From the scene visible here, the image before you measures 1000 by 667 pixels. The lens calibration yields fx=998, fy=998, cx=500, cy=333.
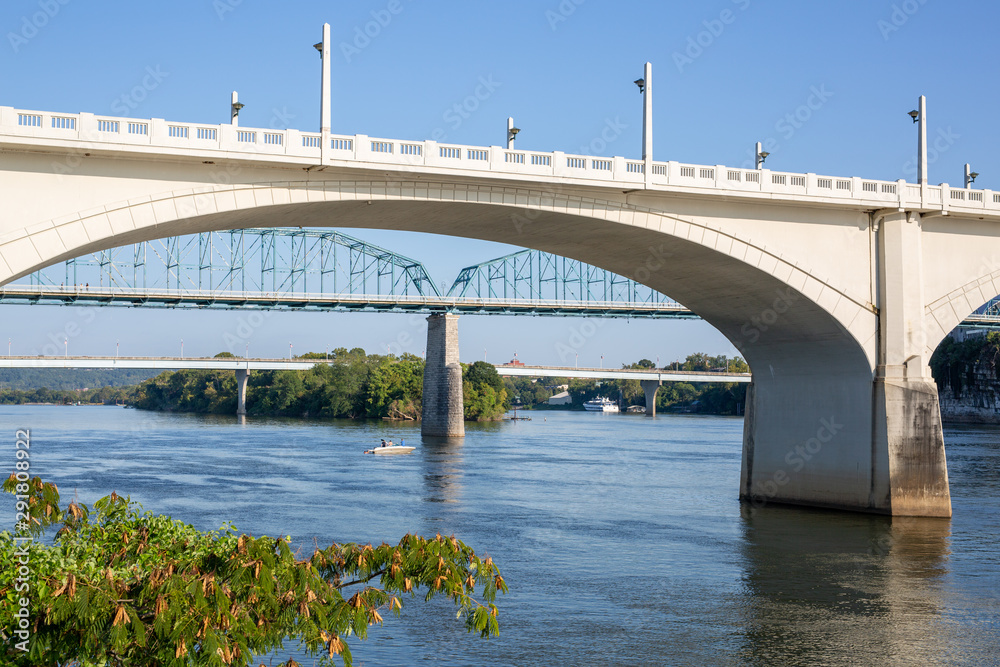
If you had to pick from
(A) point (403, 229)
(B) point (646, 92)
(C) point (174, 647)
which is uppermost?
(B) point (646, 92)

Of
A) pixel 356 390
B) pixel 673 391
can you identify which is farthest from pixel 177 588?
pixel 673 391

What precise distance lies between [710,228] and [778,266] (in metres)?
2.08

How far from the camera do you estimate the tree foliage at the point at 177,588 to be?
6.43 m

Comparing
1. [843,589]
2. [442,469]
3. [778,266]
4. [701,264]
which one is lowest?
[843,589]

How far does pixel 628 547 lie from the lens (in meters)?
22.3

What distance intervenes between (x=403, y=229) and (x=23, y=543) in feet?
61.5

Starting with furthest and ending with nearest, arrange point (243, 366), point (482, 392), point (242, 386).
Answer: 1. point (242, 386)
2. point (243, 366)
3. point (482, 392)

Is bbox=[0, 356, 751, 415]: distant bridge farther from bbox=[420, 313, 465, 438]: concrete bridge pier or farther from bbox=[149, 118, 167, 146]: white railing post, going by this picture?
bbox=[149, 118, 167, 146]: white railing post

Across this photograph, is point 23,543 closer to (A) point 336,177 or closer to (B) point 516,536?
(A) point 336,177

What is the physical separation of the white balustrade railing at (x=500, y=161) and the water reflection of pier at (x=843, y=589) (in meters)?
8.18

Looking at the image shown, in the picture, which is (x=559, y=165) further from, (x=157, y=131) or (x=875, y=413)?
(x=875, y=413)

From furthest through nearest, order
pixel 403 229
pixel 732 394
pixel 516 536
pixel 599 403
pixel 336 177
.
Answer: pixel 599 403 < pixel 732 394 < pixel 403 229 < pixel 516 536 < pixel 336 177

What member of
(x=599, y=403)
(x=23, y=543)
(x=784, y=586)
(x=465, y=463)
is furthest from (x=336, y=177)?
(x=599, y=403)

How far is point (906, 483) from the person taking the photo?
24.6 meters
